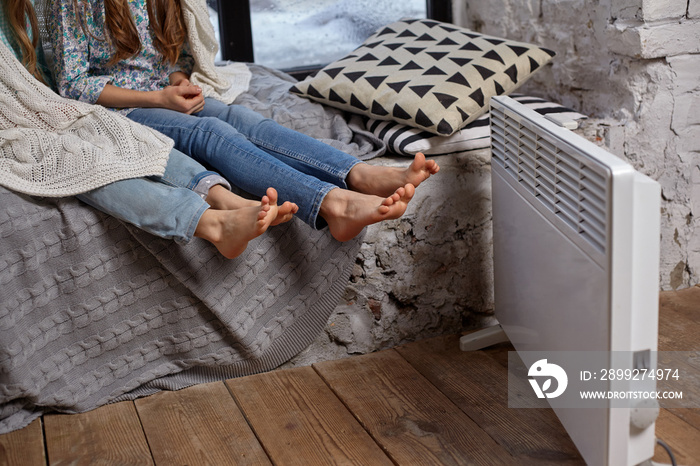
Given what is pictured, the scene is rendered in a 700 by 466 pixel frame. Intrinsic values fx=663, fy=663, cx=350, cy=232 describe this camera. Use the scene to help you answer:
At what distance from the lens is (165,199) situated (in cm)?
122

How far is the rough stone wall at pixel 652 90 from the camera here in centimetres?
159

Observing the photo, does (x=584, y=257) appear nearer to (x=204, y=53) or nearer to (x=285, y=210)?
(x=285, y=210)

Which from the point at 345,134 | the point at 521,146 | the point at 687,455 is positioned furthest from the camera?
the point at 345,134

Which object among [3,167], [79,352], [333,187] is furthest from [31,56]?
[333,187]

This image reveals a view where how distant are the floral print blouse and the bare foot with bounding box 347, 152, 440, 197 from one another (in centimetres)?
58

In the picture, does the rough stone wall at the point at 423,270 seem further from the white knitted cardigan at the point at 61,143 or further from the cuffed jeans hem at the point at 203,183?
the white knitted cardigan at the point at 61,143

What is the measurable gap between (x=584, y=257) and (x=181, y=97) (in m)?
0.96

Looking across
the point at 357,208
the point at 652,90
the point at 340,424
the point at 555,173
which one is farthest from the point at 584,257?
the point at 652,90

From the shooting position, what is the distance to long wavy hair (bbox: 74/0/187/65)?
148 cm

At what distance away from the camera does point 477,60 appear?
5.47 feet

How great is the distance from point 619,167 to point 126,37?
114 cm

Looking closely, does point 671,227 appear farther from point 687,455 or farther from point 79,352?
point 79,352

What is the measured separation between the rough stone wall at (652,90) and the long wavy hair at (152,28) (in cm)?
105
